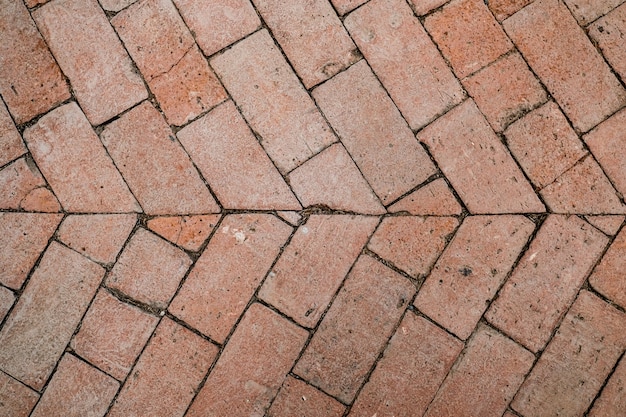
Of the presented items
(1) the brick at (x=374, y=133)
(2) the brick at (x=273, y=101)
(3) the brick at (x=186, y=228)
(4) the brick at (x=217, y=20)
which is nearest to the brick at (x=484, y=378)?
(1) the brick at (x=374, y=133)

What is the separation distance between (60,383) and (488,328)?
1944 mm

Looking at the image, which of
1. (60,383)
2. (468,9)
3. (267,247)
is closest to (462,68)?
(468,9)

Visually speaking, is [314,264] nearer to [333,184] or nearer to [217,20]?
[333,184]

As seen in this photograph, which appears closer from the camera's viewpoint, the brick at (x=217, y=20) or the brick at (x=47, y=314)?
the brick at (x=47, y=314)

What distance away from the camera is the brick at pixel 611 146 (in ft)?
7.34

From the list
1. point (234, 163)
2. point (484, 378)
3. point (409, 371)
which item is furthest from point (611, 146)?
point (234, 163)

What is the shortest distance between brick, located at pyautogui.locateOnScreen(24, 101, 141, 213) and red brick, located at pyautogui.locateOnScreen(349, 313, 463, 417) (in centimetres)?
134

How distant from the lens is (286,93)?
2240mm

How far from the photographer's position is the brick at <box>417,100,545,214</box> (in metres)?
2.21

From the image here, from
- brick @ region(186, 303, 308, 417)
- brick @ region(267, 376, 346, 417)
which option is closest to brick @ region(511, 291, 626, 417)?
brick @ region(267, 376, 346, 417)

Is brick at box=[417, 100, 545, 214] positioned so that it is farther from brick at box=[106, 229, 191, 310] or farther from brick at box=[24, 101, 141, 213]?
brick at box=[24, 101, 141, 213]

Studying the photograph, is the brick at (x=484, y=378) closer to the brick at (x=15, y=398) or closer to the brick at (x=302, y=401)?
the brick at (x=302, y=401)

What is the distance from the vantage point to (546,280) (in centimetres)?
221

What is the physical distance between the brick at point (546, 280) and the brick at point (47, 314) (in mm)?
1853
